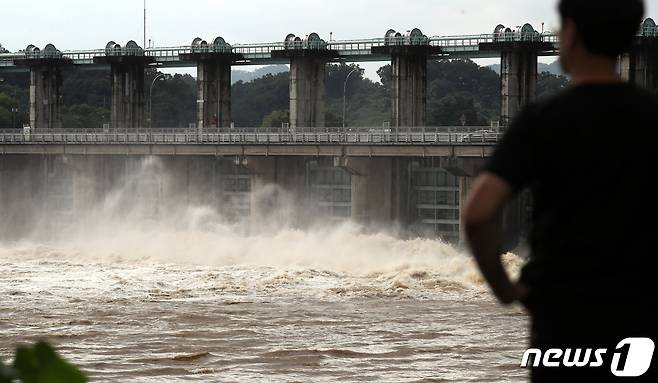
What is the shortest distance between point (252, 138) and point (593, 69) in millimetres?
64709

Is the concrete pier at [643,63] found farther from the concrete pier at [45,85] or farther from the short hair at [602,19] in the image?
the short hair at [602,19]

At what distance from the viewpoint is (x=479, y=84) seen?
563 feet

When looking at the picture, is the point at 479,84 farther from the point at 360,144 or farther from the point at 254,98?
the point at 360,144

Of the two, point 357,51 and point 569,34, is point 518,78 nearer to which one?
point 357,51

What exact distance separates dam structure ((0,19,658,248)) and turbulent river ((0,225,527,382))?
2965 mm

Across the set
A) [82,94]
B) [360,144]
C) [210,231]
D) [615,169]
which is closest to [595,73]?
[615,169]

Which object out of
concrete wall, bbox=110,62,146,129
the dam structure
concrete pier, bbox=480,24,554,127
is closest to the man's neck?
the dam structure

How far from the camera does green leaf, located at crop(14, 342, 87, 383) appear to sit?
121 inches

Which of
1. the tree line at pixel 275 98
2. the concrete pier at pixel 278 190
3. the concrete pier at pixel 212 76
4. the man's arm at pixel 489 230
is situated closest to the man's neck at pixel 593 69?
the man's arm at pixel 489 230

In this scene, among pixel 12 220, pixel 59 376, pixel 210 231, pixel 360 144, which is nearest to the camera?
pixel 59 376

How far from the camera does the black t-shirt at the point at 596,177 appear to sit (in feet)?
12.8

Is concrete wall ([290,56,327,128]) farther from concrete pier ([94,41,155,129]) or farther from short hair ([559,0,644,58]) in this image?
short hair ([559,0,644,58])

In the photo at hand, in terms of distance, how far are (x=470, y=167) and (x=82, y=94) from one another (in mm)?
90556

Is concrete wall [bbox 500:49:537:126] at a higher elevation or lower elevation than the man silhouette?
higher
